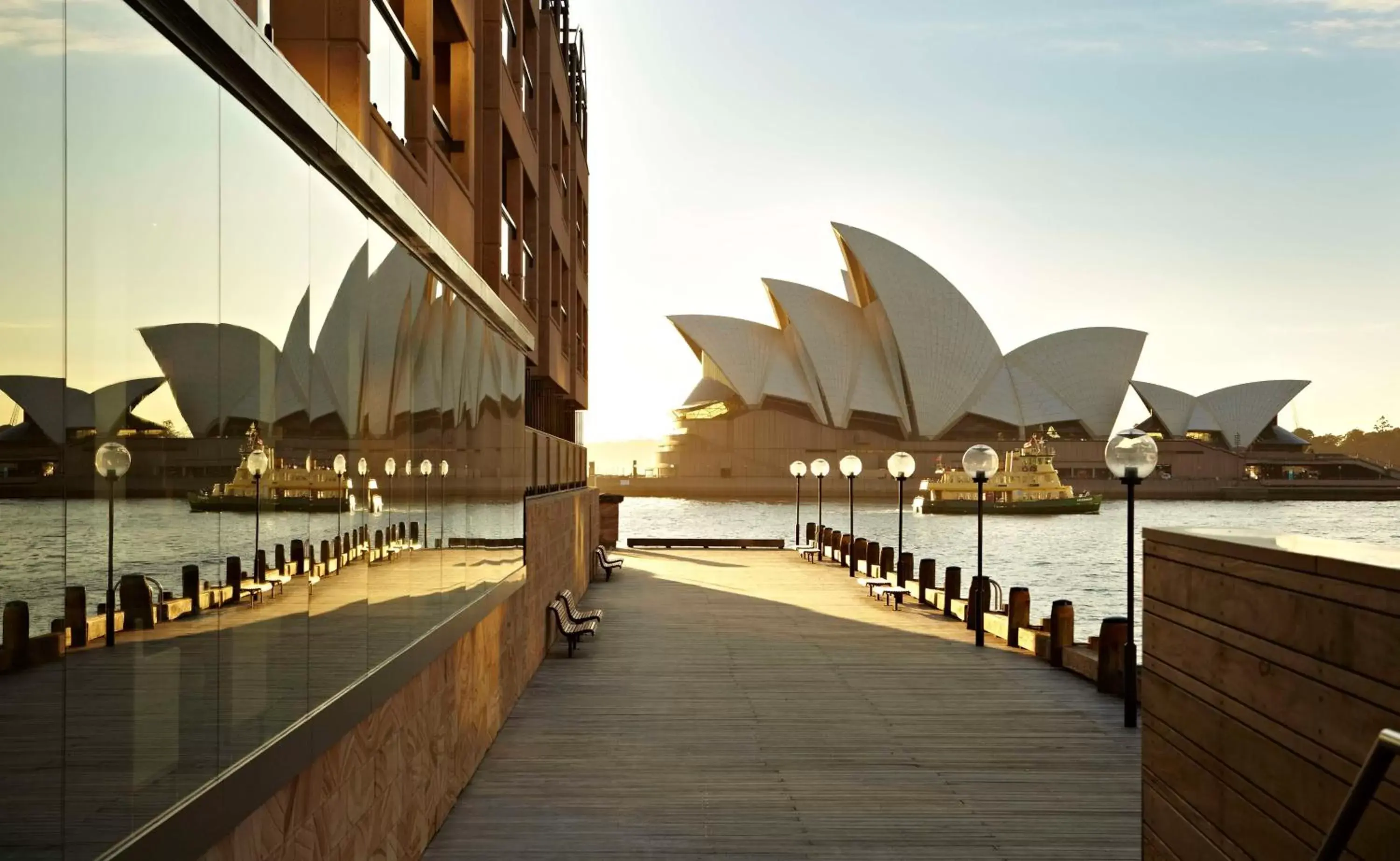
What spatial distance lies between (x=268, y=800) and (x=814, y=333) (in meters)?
76.6

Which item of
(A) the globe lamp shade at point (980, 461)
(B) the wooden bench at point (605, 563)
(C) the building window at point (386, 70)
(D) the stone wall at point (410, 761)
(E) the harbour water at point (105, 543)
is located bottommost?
(B) the wooden bench at point (605, 563)

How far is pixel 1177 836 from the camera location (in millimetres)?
4738

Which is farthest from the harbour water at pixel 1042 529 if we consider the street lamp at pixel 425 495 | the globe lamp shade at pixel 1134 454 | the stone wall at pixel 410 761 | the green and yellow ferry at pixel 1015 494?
the street lamp at pixel 425 495

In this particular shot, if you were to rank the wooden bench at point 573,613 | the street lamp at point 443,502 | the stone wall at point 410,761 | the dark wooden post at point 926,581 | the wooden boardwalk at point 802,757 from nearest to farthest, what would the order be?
1. the stone wall at point 410,761
2. the wooden boardwalk at point 802,757
3. the street lamp at point 443,502
4. the wooden bench at point 573,613
5. the dark wooden post at point 926,581

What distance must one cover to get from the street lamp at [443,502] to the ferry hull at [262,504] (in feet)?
6.98

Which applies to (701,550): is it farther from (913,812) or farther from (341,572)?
(341,572)

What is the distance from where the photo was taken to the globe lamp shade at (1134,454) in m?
11.6

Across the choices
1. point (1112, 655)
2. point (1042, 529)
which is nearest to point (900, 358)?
point (1042, 529)

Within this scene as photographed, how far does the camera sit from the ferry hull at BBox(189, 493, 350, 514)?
3.03 metres

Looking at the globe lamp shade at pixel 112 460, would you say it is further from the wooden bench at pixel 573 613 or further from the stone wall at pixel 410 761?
the wooden bench at pixel 573 613

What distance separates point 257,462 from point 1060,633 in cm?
1070

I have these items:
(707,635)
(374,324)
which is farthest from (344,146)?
(707,635)

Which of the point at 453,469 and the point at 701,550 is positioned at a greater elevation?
the point at 453,469

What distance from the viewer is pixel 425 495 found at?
6285 millimetres
